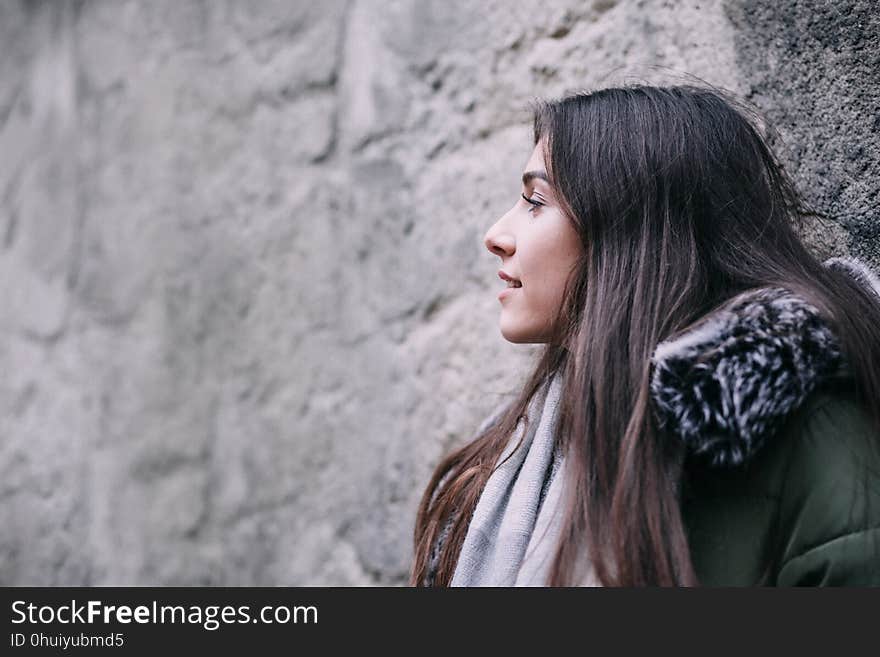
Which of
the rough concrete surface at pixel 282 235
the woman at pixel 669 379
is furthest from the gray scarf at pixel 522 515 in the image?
the rough concrete surface at pixel 282 235

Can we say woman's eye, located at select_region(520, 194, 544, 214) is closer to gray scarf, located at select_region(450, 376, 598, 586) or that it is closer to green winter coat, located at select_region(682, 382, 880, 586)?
gray scarf, located at select_region(450, 376, 598, 586)

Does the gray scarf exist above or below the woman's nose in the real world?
below

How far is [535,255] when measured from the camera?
116cm

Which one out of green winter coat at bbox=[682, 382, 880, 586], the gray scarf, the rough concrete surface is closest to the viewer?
green winter coat at bbox=[682, 382, 880, 586]

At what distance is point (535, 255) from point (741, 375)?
33 centimetres

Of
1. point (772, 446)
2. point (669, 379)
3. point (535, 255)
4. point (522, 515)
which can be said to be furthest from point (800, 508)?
point (535, 255)

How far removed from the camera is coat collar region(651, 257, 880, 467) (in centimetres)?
91

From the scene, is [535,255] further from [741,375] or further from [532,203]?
[741,375]

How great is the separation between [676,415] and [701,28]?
75cm

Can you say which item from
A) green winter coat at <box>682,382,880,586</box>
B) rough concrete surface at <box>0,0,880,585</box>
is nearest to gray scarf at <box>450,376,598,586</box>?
green winter coat at <box>682,382,880,586</box>

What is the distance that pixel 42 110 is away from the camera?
2.73 m

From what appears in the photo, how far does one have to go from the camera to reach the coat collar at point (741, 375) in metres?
0.91

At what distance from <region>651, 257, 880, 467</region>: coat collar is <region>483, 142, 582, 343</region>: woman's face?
220 millimetres

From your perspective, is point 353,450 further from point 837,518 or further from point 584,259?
point 837,518
